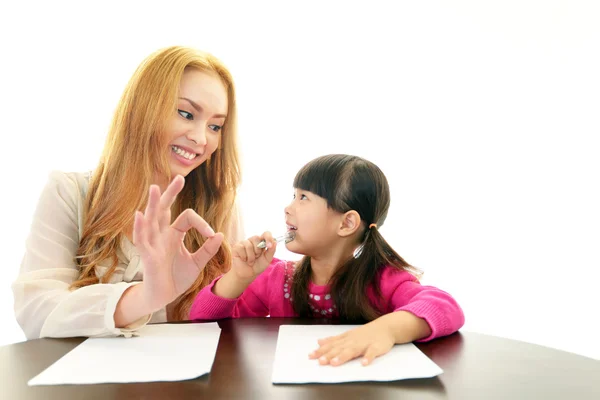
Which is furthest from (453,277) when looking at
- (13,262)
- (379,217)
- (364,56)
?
(13,262)

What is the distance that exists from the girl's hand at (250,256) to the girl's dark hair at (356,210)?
16 cm

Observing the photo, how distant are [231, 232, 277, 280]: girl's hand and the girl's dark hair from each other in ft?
0.51

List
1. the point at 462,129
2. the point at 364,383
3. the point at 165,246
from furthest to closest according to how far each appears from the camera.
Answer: the point at 462,129 < the point at 165,246 < the point at 364,383

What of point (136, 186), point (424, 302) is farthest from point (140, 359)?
point (136, 186)

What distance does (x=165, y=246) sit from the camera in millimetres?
937

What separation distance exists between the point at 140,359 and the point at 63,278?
535 mm

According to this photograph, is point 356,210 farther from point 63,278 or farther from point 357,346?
point 63,278

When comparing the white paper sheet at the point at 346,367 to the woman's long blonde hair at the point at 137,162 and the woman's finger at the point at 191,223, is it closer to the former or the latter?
the woman's finger at the point at 191,223

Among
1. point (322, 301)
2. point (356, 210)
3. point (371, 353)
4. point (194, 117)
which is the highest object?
point (194, 117)

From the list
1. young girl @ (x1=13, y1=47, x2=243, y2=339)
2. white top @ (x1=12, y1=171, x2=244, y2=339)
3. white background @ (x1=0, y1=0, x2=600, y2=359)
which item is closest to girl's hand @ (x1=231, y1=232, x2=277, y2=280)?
young girl @ (x1=13, y1=47, x2=243, y2=339)

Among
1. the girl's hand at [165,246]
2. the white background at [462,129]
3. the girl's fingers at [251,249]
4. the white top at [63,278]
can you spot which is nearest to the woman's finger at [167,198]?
the girl's hand at [165,246]

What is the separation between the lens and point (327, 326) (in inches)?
42.4

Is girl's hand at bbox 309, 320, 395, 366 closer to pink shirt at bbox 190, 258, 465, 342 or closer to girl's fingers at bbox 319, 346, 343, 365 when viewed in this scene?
girl's fingers at bbox 319, 346, 343, 365

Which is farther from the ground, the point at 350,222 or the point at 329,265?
the point at 350,222
